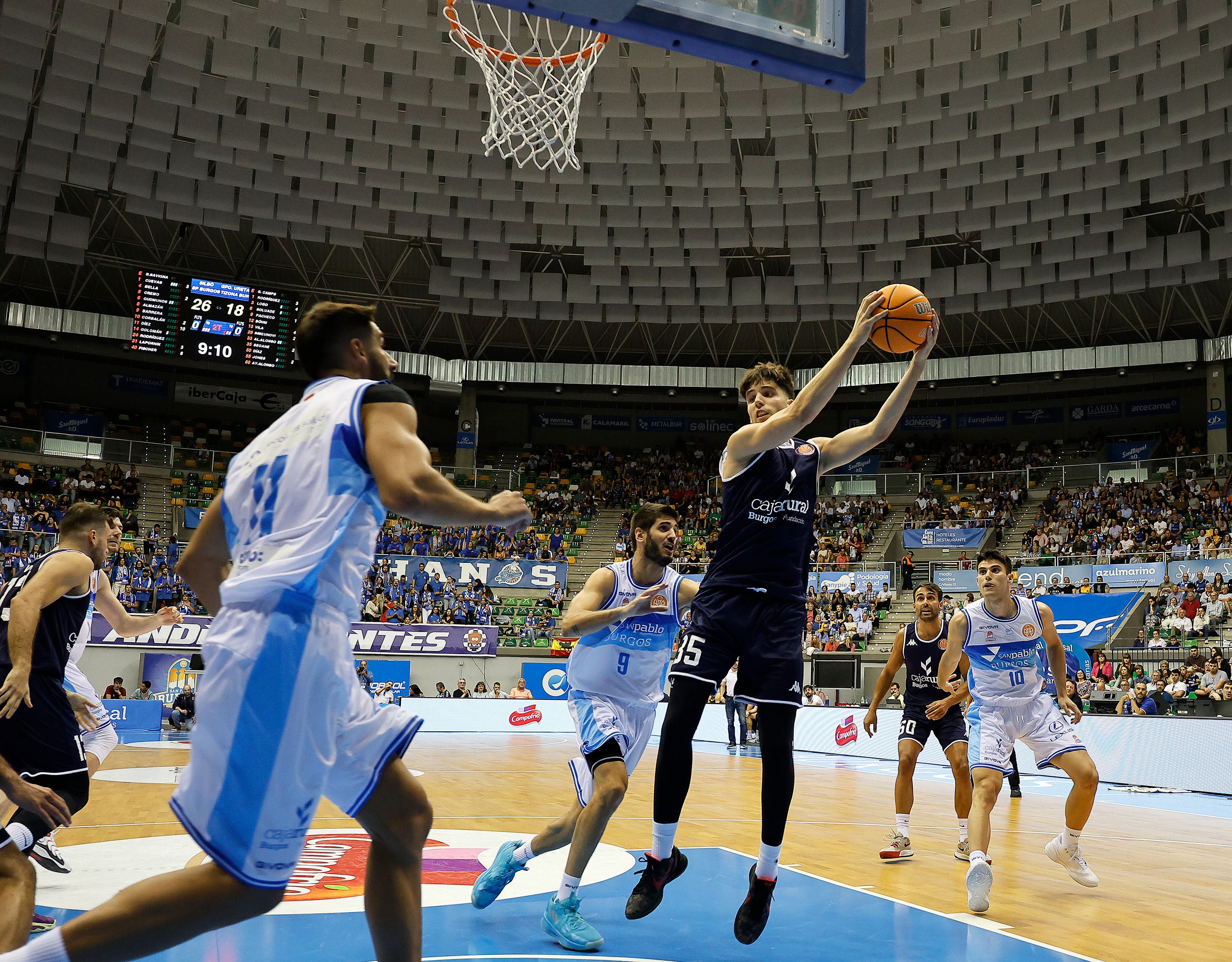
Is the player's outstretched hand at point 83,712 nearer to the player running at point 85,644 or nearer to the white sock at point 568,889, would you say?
the player running at point 85,644

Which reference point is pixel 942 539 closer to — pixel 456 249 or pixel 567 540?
pixel 567 540

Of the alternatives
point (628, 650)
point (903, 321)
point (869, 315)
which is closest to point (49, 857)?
point (628, 650)

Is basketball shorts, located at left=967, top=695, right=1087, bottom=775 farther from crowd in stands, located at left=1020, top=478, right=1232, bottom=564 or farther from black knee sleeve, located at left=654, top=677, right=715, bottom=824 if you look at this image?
crowd in stands, located at left=1020, top=478, right=1232, bottom=564

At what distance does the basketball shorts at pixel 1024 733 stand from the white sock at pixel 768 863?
2.77 m

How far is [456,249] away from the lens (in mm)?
27531

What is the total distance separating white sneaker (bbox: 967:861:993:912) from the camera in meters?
5.31

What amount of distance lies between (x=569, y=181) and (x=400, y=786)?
22.8 m

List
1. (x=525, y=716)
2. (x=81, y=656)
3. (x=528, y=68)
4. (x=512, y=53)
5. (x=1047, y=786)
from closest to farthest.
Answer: (x=81, y=656)
(x=1047, y=786)
(x=512, y=53)
(x=528, y=68)
(x=525, y=716)

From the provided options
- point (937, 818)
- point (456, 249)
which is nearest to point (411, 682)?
point (456, 249)

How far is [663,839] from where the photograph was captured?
4445 millimetres

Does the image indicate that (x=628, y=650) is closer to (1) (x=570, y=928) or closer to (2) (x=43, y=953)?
(1) (x=570, y=928)

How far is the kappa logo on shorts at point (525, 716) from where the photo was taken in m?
22.3

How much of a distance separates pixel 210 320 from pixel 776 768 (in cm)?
2392

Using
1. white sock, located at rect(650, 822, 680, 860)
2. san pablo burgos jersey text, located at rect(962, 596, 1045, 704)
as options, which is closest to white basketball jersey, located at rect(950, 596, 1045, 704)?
san pablo burgos jersey text, located at rect(962, 596, 1045, 704)
